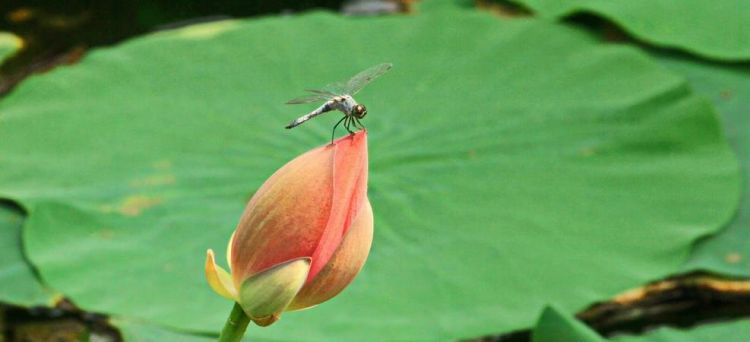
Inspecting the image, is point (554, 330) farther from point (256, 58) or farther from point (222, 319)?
point (256, 58)

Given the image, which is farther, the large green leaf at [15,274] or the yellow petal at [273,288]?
the large green leaf at [15,274]

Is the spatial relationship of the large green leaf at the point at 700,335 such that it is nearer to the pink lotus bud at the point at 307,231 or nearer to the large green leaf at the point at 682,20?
the pink lotus bud at the point at 307,231

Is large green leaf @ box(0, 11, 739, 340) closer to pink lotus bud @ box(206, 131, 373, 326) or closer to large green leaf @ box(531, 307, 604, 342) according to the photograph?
large green leaf @ box(531, 307, 604, 342)

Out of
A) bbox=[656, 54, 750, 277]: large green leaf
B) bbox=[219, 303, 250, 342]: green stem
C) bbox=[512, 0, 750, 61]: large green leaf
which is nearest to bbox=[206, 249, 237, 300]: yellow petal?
bbox=[219, 303, 250, 342]: green stem

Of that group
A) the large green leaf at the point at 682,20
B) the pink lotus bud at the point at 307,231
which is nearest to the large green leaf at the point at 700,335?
Result: the pink lotus bud at the point at 307,231

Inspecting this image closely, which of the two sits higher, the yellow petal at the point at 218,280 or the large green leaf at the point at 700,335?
the yellow petal at the point at 218,280

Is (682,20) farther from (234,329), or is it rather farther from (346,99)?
(234,329)

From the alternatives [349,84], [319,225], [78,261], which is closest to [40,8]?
[78,261]

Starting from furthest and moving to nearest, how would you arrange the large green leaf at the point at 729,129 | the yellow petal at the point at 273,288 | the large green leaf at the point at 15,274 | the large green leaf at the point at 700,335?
the large green leaf at the point at 729,129
the large green leaf at the point at 15,274
the large green leaf at the point at 700,335
the yellow petal at the point at 273,288
